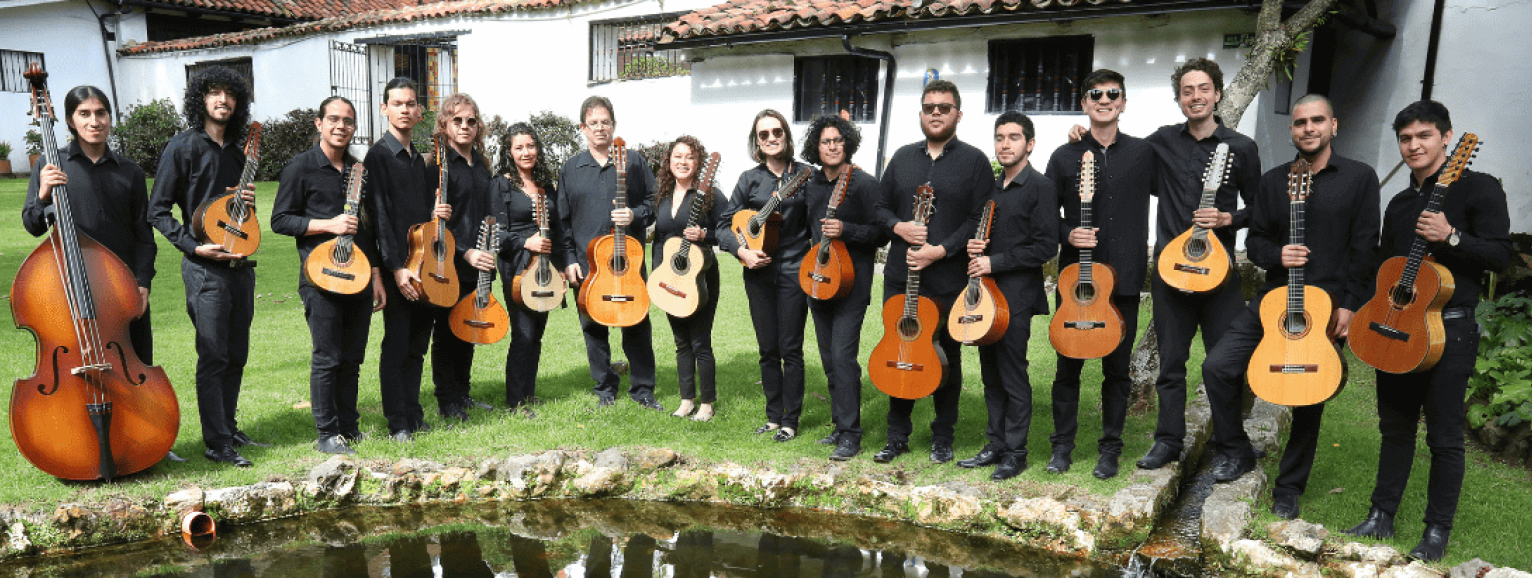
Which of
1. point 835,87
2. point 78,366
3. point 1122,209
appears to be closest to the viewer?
point 78,366

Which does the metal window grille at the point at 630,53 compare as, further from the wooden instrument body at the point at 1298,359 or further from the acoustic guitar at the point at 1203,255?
the wooden instrument body at the point at 1298,359

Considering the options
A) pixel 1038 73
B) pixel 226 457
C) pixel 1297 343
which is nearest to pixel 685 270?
pixel 226 457

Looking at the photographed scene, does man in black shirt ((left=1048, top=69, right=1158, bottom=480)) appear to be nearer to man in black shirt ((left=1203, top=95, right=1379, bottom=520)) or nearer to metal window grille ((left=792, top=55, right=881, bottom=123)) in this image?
man in black shirt ((left=1203, top=95, right=1379, bottom=520))

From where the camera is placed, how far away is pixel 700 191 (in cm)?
598

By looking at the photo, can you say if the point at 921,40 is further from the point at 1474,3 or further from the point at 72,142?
the point at 72,142

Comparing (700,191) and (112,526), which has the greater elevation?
(700,191)

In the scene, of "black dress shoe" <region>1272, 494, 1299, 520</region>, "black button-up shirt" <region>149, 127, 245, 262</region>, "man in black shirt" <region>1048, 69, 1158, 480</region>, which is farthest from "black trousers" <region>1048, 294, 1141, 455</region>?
"black button-up shirt" <region>149, 127, 245, 262</region>

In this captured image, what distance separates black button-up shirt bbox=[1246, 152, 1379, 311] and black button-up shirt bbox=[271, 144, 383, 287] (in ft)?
14.8

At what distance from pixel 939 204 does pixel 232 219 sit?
139 inches

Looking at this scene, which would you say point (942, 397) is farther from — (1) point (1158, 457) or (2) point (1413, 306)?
(2) point (1413, 306)

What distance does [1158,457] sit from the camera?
5117 millimetres

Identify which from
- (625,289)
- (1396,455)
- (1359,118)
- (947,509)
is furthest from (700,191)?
(1359,118)

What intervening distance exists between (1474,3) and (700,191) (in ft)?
26.6

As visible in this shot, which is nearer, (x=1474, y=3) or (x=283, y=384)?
(x=283, y=384)
